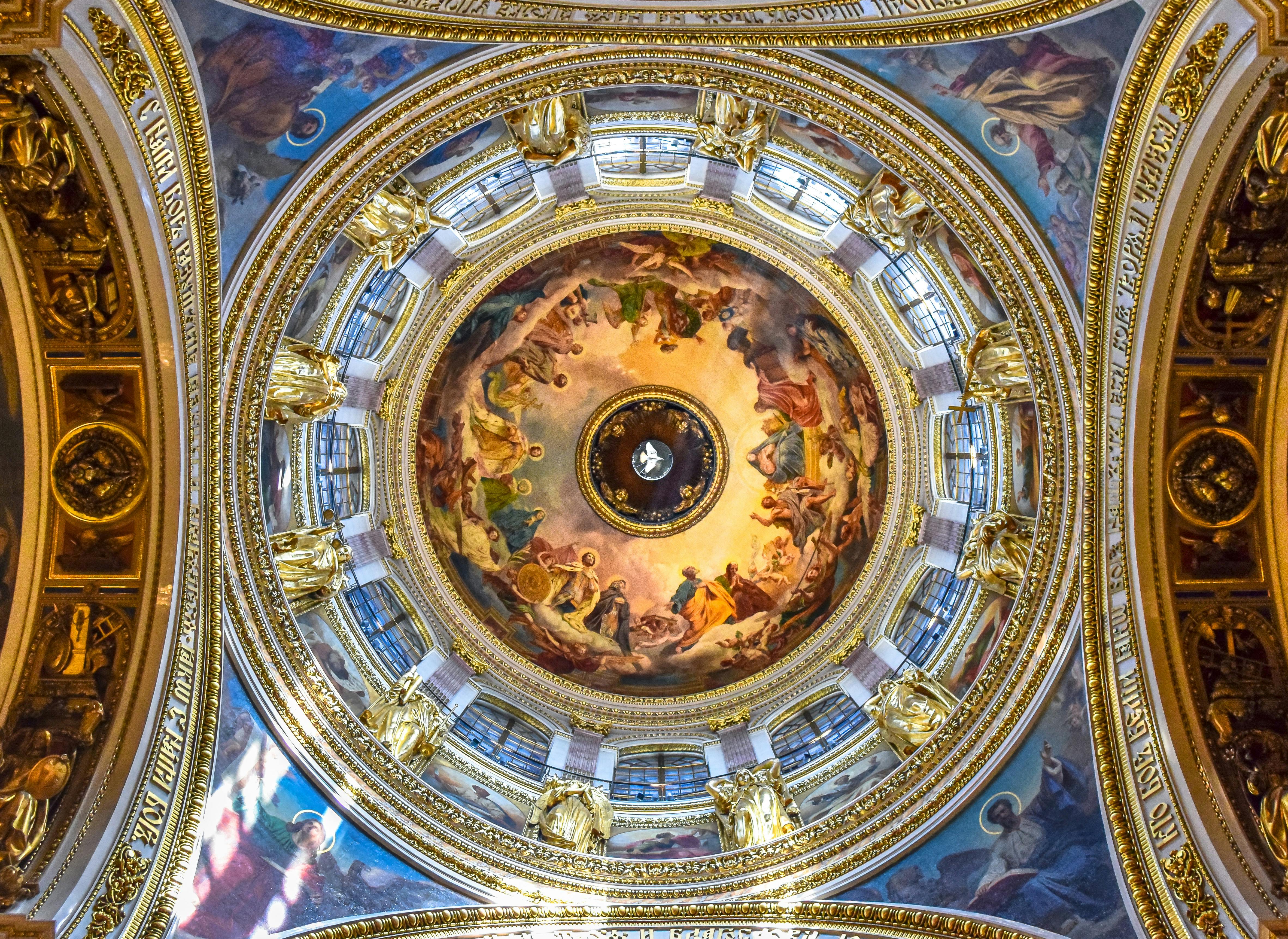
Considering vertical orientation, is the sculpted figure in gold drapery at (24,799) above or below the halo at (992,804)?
above

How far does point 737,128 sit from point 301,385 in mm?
8893

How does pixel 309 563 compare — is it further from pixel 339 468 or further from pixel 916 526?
pixel 916 526

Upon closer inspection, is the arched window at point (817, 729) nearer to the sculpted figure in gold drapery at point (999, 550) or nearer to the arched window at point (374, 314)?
the sculpted figure in gold drapery at point (999, 550)

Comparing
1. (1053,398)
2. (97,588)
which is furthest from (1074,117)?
(97,588)

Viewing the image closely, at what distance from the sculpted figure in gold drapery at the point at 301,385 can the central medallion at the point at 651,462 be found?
35.3ft

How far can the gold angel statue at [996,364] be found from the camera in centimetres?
1628

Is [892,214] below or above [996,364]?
above

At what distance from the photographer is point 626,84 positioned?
14586mm

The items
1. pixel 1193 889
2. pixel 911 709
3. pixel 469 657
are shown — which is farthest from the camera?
pixel 469 657

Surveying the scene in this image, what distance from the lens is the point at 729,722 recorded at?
24.1 meters

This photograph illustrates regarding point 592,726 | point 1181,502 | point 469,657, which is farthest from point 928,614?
point 469,657

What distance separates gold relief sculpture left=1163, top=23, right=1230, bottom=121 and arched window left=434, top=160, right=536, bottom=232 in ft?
37.4

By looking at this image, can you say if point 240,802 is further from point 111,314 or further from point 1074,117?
point 1074,117

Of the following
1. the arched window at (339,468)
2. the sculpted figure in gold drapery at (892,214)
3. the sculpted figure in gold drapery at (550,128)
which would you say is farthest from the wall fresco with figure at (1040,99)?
the arched window at (339,468)
